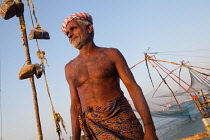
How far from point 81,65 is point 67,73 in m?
0.30

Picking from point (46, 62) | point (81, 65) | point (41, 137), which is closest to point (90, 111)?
point (81, 65)

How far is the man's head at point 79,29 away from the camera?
2018 millimetres

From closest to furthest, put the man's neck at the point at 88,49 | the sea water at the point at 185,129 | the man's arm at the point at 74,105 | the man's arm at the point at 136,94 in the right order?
the man's arm at the point at 136,94, the man's neck at the point at 88,49, the man's arm at the point at 74,105, the sea water at the point at 185,129

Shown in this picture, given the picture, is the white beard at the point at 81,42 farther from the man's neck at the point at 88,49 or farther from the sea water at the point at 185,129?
the sea water at the point at 185,129

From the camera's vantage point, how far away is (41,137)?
630 centimetres

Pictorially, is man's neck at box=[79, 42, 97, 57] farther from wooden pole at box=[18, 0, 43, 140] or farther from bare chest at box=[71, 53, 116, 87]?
wooden pole at box=[18, 0, 43, 140]

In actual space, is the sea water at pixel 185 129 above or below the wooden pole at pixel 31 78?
below

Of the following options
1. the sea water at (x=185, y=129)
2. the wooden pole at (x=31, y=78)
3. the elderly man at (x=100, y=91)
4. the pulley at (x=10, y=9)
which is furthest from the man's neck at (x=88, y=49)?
the sea water at (x=185, y=129)

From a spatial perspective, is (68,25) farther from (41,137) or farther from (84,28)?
(41,137)

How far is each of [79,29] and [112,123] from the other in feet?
3.52

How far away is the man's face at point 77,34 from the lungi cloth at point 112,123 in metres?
0.72

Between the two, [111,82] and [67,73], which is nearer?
[111,82]

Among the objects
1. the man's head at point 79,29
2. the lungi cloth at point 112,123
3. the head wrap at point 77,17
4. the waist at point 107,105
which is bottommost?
the lungi cloth at point 112,123

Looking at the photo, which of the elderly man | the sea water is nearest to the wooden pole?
the elderly man
